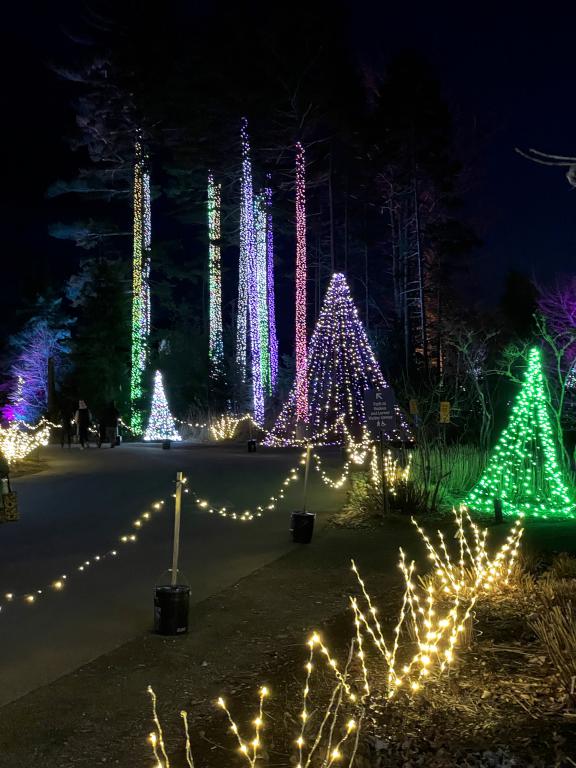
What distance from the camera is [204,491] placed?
14945 millimetres

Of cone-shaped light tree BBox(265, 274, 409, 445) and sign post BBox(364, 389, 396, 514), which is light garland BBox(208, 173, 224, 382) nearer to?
cone-shaped light tree BBox(265, 274, 409, 445)

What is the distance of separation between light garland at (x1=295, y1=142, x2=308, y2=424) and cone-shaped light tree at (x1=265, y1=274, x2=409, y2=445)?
0.11m

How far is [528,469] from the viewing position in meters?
12.5

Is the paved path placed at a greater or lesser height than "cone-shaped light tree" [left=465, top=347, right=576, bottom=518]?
lesser

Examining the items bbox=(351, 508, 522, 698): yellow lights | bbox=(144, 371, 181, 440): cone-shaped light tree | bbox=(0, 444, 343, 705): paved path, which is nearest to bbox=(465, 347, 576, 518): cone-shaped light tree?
bbox=(0, 444, 343, 705): paved path

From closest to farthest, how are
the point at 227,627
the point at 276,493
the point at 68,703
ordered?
the point at 68,703 → the point at 227,627 → the point at 276,493

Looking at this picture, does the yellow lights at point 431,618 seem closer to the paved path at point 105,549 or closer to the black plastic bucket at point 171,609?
the black plastic bucket at point 171,609

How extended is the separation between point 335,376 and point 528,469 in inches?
606

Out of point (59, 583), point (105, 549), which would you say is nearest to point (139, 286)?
point (105, 549)

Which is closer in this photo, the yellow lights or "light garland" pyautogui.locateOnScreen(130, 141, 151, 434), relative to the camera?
the yellow lights

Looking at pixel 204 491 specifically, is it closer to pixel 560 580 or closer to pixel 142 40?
pixel 560 580

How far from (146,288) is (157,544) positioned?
92.3ft

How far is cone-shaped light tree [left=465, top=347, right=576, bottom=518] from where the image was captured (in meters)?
12.0

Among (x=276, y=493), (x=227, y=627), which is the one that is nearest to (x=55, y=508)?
(x=276, y=493)
